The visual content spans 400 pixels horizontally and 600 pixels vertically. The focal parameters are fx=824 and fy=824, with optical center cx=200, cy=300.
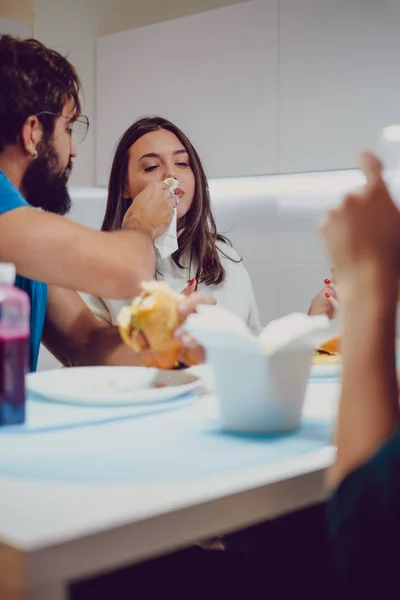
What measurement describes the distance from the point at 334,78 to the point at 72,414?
6.59 ft

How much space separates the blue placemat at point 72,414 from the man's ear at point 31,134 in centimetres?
75

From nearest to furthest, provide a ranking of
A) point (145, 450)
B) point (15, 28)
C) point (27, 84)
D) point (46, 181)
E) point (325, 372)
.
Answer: point (145, 450) < point (325, 372) < point (27, 84) < point (46, 181) < point (15, 28)

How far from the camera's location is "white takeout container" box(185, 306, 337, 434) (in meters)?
0.86

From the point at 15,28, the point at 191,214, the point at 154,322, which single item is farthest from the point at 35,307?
the point at 15,28

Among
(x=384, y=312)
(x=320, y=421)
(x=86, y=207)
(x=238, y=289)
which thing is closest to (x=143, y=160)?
(x=238, y=289)

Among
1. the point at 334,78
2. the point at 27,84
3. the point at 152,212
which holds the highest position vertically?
the point at 334,78

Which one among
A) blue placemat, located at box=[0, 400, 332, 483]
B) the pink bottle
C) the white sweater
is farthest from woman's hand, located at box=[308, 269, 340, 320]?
the pink bottle

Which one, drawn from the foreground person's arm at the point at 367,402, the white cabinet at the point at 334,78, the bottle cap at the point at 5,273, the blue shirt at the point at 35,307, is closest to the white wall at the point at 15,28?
the white cabinet at the point at 334,78

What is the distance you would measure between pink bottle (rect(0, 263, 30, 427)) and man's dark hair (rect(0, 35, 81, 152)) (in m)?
0.85

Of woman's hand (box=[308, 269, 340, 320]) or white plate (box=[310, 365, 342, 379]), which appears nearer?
white plate (box=[310, 365, 342, 379])

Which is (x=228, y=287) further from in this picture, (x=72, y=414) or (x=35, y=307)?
(x=72, y=414)

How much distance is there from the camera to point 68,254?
1384 mm

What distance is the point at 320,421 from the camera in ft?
3.17

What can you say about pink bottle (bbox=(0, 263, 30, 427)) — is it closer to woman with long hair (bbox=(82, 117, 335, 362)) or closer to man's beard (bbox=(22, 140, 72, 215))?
man's beard (bbox=(22, 140, 72, 215))
